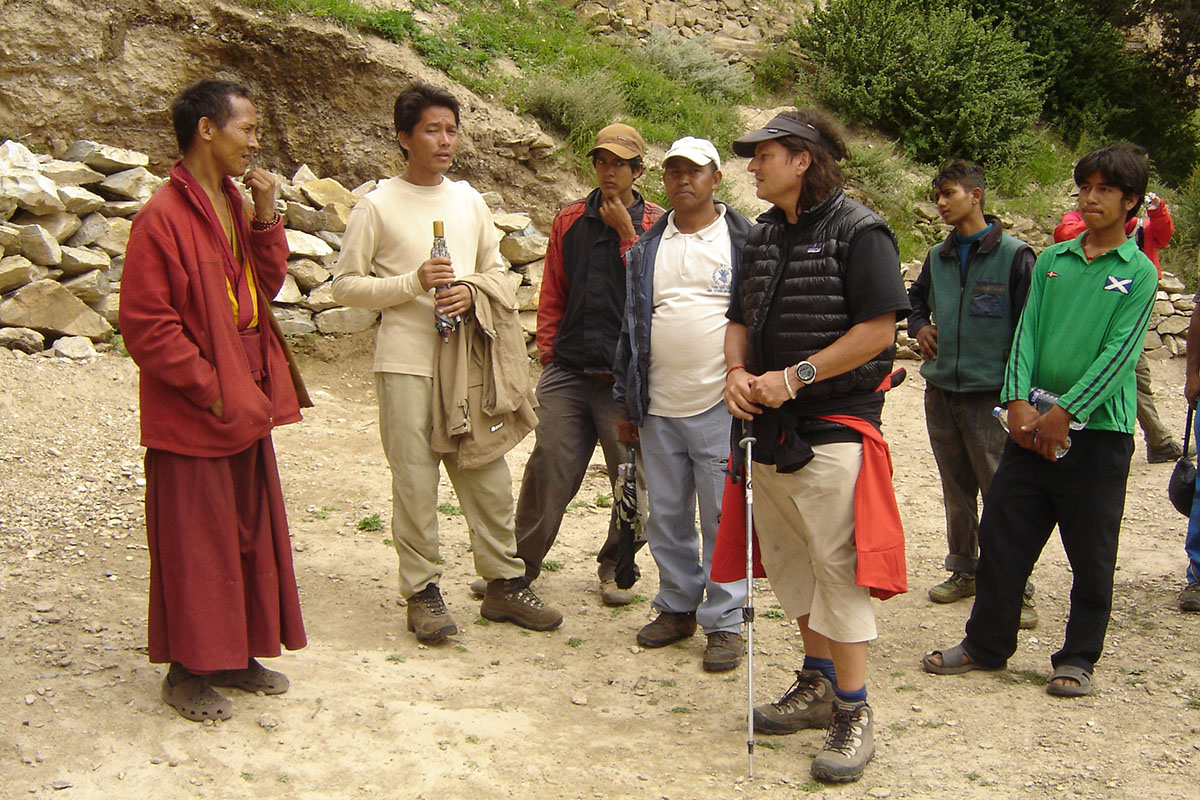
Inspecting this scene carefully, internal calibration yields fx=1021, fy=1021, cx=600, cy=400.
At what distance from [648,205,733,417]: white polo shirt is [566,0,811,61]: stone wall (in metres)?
10.0

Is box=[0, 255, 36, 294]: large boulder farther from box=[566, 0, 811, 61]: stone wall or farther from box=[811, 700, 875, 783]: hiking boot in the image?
box=[566, 0, 811, 61]: stone wall

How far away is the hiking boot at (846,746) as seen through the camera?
10.6 feet

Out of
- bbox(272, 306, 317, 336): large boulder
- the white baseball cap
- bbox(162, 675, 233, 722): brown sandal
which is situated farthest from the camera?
bbox(272, 306, 317, 336): large boulder

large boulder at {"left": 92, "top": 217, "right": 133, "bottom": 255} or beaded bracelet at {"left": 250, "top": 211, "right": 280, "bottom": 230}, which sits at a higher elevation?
beaded bracelet at {"left": 250, "top": 211, "right": 280, "bottom": 230}

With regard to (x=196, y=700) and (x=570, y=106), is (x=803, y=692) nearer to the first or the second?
(x=196, y=700)

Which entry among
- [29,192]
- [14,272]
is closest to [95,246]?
[29,192]

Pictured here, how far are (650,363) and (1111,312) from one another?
1.76 metres

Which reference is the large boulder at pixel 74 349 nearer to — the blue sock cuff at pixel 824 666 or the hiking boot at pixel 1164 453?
the blue sock cuff at pixel 824 666

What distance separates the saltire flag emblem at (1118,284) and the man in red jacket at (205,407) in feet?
10.1

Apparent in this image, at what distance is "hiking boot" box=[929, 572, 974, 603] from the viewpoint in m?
5.09

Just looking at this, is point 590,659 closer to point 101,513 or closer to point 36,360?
point 101,513

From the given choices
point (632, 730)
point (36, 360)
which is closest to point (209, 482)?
point (632, 730)

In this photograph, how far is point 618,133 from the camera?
451 centimetres

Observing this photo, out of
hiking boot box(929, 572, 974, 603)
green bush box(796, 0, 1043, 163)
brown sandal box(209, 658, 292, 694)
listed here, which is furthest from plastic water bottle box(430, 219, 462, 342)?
green bush box(796, 0, 1043, 163)
